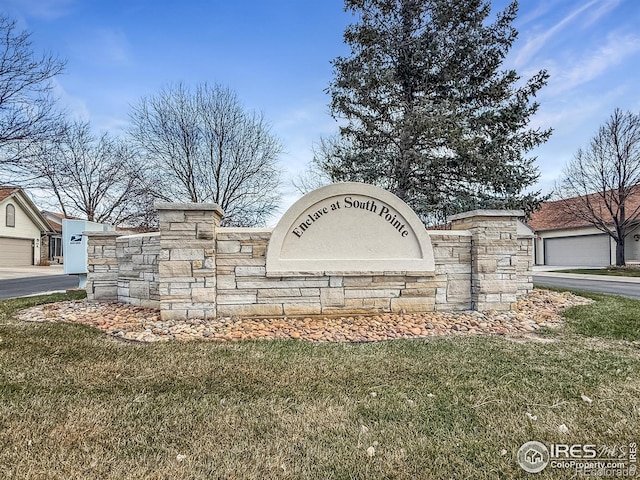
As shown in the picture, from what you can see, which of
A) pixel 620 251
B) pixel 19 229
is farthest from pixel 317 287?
pixel 19 229

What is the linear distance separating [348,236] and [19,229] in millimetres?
28587

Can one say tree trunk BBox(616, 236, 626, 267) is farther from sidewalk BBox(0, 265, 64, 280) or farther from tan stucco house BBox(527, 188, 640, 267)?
sidewalk BBox(0, 265, 64, 280)

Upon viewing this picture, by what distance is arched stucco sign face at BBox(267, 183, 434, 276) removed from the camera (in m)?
5.69

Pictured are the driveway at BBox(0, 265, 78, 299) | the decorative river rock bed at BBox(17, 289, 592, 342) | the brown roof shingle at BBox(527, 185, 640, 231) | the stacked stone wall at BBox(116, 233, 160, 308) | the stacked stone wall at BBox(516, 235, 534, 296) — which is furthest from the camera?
the brown roof shingle at BBox(527, 185, 640, 231)

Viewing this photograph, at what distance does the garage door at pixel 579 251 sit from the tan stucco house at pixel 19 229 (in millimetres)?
37022

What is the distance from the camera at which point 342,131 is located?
12.5 metres

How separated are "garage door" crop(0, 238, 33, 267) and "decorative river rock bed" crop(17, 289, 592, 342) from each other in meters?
23.5

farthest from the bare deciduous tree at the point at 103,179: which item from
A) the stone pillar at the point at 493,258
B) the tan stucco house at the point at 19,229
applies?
the stone pillar at the point at 493,258

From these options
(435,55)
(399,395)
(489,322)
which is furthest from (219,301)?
(435,55)

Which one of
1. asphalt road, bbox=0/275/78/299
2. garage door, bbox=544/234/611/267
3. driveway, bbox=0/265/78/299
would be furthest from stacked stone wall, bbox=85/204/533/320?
garage door, bbox=544/234/611/267

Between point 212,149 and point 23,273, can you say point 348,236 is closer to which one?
point 212,149

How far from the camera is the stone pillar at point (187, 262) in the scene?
537 cm

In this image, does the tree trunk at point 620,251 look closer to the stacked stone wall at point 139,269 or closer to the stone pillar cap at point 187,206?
the stone pillar cap at point 187,206

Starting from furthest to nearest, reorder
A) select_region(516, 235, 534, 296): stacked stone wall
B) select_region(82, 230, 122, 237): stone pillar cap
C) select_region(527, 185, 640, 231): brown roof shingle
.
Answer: select_region(527, 185, 640, 231): brown roof shingle
select_region(516, 235, 534, 296): stacked stone wall
select_region(82, 230, 122, 237): stone pillar cap
